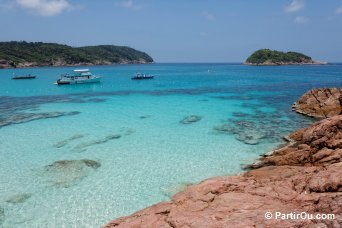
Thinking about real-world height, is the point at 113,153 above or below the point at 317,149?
below

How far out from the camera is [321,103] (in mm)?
34188

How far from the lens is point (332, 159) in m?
14.4

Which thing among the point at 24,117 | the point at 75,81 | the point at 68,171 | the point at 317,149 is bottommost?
the point at 68,171

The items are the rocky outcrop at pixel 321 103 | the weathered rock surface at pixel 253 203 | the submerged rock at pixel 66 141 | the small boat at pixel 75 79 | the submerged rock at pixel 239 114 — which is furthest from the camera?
the small boat at pixel 75 79

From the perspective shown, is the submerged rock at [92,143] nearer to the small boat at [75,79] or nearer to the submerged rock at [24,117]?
the submerged rock at [24,117]

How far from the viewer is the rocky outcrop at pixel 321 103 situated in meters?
32.4

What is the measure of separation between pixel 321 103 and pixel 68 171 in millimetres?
29215

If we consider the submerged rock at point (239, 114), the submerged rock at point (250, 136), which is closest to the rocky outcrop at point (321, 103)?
the submerged rock at point (239, 114)

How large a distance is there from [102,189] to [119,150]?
653cm

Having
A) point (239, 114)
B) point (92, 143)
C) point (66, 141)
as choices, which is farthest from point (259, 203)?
point (239, 114)

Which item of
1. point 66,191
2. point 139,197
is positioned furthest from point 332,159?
point 66,191

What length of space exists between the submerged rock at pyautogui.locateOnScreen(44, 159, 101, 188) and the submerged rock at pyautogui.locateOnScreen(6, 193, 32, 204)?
60.3 inches

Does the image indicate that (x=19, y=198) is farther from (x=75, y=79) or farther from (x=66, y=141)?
(x=75, y=79)

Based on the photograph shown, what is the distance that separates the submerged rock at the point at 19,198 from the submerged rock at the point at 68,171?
1.53 meters
